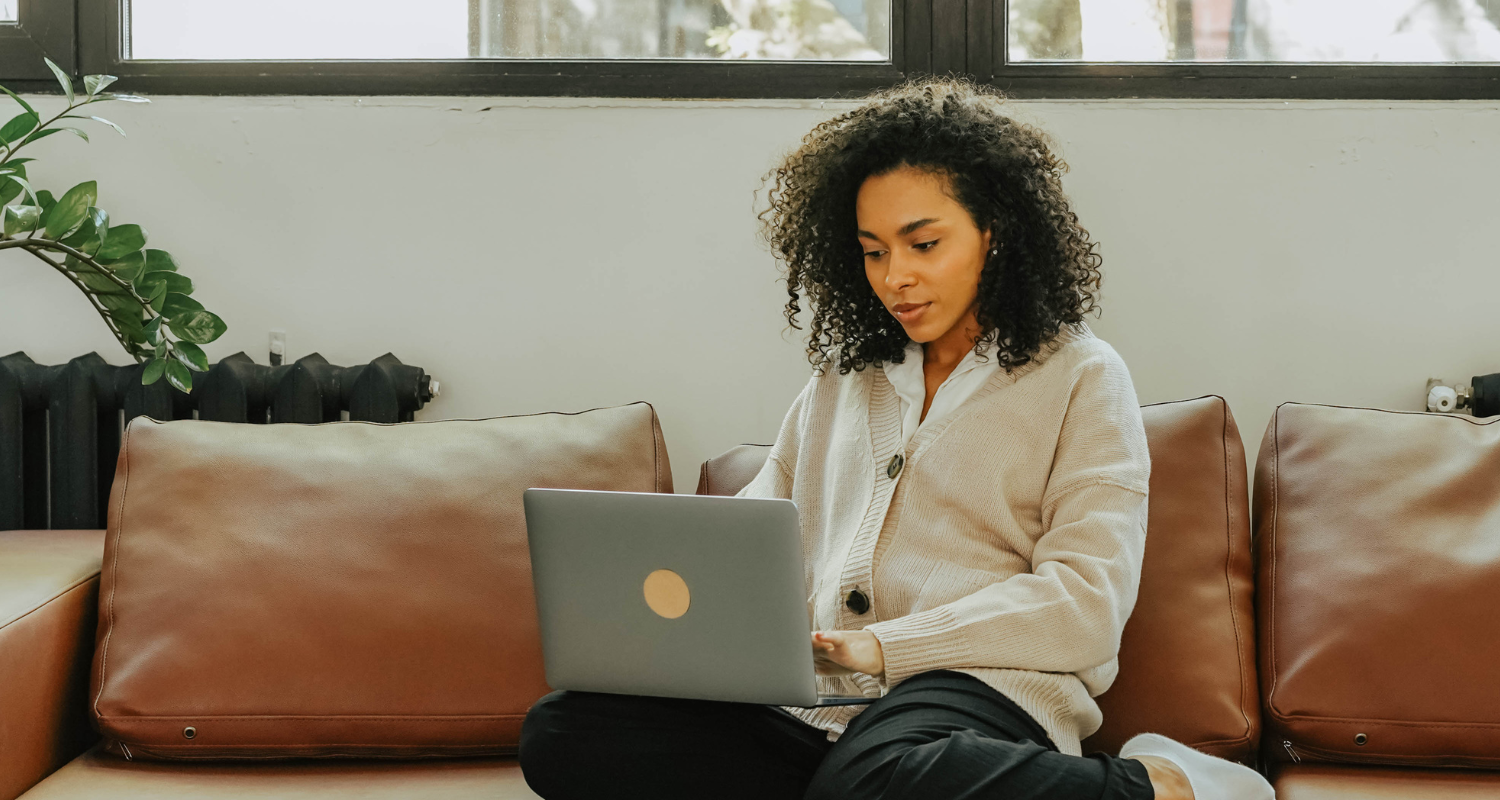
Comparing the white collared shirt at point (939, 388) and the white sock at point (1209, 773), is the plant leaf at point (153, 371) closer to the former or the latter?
the white collared shirt at point (939, 388)

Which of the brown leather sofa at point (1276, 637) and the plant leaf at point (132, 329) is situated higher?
the plant leaf at point (132, 329)

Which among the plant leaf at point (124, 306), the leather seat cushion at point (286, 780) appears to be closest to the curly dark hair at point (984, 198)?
the leather seat cushion at point (286, 780)

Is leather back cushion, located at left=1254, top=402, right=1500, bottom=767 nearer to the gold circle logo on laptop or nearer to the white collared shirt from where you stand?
the white collared shirt

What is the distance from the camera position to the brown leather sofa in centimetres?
110

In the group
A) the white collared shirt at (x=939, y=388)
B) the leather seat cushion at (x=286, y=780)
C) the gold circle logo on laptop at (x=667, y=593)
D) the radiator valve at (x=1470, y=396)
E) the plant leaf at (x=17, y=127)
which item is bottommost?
the leather seat cushion at (x=286, y=780)

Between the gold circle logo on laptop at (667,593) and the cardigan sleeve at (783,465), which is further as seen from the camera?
the cardigan sleeve at (783,465)

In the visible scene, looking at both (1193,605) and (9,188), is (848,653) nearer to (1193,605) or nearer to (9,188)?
(1193,605)

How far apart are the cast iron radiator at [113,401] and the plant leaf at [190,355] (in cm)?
8

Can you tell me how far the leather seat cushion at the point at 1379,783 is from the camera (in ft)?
3.43

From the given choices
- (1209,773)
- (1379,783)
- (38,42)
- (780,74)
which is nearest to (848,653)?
(1209,773)

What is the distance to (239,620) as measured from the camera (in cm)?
119

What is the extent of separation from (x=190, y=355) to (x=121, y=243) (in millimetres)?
177

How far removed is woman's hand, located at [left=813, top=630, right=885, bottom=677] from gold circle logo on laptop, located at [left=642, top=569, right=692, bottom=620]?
0.46ft

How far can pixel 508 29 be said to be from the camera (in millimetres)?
1713
